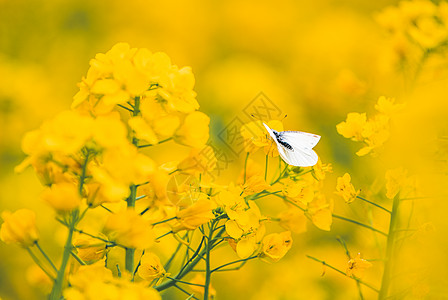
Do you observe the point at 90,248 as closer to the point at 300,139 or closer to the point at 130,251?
the point at 130,251

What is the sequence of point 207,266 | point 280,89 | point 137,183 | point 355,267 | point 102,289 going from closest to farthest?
point 102,289, point 137,183, point 207,266, point 355,267, point 280,89

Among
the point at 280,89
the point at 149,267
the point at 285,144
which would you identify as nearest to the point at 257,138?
the point at 285,144

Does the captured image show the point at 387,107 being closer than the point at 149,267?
No

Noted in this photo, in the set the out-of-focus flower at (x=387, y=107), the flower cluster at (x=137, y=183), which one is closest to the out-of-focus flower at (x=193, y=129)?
the flower cluster at (x=137, y=183)

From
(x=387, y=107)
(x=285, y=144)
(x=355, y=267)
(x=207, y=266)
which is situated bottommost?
(x=207, y=266)

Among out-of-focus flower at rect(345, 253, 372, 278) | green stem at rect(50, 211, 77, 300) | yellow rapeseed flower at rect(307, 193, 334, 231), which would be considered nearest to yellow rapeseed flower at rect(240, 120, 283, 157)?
yellow rapeseed flower at rect(307, 193, 334, 231)

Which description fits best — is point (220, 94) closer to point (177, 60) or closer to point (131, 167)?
point (177, 60)

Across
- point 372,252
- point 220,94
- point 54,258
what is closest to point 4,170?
point 54,258
